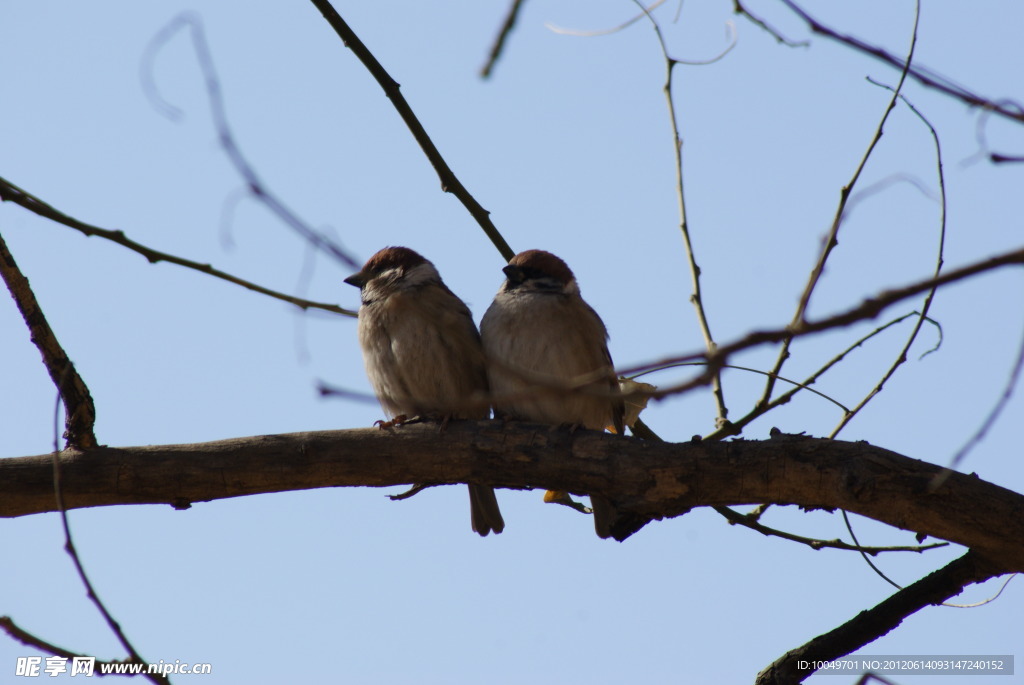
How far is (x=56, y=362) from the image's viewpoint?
3.63m

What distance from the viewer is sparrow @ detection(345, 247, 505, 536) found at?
5102mm

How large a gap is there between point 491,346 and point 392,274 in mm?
822

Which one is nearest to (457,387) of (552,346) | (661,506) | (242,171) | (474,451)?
(552,346)

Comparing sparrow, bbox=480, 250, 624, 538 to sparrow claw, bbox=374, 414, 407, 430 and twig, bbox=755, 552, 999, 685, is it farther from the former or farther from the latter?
twig, bbox=755, 552, 999, 685

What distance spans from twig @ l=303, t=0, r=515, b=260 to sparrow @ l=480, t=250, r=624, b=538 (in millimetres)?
898

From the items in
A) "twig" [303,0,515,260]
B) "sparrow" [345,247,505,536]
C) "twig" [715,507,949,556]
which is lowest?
"twig" [715,507,949,556]

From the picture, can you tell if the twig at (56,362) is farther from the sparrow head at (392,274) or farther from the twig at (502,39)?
the twig at (502,39)

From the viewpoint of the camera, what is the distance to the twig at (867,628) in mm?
3682

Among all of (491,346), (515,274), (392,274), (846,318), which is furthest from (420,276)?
(846,318)

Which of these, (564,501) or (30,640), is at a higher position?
(564,501)

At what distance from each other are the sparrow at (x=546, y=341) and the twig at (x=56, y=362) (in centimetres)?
194

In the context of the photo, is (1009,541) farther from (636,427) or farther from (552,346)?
(552,346)

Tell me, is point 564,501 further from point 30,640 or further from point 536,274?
point 30,640

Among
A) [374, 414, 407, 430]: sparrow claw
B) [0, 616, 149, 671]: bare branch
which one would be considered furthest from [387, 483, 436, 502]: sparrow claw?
[0, 616, 149, 671]: bare branch
